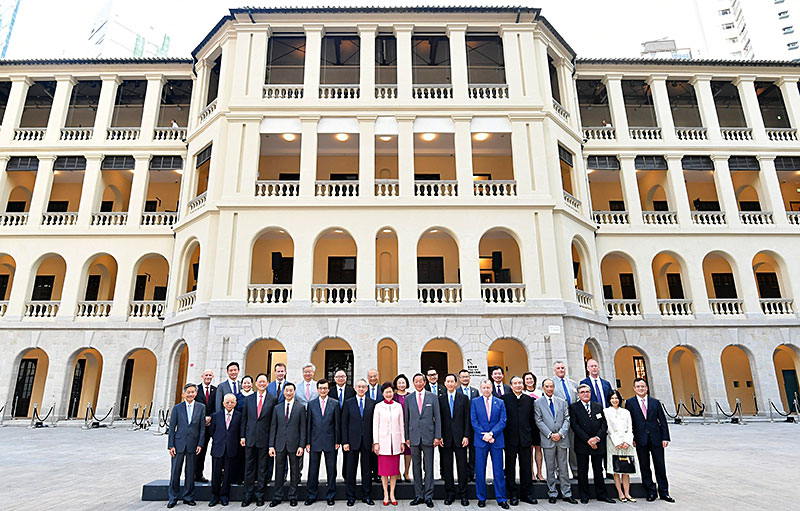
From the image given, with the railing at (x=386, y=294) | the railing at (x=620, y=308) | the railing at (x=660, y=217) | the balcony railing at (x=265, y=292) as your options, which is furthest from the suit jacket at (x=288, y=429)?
the railing at (x=660, y=217)

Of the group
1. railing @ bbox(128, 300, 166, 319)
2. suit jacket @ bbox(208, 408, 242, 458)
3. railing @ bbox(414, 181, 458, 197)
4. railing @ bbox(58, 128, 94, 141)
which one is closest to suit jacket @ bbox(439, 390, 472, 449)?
suit jacket @ bbox(208, 408, 242, 458)

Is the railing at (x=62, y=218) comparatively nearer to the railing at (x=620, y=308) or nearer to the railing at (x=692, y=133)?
the railing at (x=620, y=308)

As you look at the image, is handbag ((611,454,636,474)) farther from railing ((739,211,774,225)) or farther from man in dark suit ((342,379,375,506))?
railing ((739,211,774,225))

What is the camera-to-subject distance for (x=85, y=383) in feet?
75.2

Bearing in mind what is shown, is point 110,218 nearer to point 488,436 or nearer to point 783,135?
point 488,436

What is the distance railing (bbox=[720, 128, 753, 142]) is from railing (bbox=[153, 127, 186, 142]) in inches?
1069

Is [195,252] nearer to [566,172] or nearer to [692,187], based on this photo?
[566,172]

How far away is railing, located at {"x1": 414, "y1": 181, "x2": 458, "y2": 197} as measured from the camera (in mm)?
18953

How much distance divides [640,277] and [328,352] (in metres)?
14.7

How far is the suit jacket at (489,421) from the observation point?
7.74 metres

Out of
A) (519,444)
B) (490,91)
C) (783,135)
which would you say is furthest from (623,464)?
(783,135)

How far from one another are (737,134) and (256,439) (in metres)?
27.0

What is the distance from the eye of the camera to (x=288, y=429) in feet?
25.7

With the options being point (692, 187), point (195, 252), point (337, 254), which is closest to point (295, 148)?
point (337, 254)
